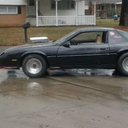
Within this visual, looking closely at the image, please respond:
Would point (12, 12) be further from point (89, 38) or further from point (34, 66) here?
point (34, 66)

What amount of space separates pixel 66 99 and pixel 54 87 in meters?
1.20

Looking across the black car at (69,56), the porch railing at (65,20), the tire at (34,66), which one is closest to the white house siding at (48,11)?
the porch railing at (65,20)

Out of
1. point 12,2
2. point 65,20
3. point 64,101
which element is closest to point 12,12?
point 12,2

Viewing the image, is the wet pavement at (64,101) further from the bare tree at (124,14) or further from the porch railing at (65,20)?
the porch railing at (65,20)

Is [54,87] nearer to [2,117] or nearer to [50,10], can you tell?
[2,117]

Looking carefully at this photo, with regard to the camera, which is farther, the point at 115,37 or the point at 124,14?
the point at 124,14

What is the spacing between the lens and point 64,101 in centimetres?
646

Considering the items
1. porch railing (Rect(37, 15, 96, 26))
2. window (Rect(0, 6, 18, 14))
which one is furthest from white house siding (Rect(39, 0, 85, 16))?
window (Rect(0, 6, 18, 14))

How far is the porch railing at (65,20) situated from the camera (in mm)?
30719

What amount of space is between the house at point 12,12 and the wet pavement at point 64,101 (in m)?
22.7

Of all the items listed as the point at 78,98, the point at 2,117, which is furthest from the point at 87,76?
the point at 2,117

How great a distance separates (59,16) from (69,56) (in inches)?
886

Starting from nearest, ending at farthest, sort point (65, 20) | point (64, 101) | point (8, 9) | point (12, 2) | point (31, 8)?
point (64, 101) → point (12, 2) → point (8, 9) → point (65, 20) → point (31, 8)

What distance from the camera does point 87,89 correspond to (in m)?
7.52
